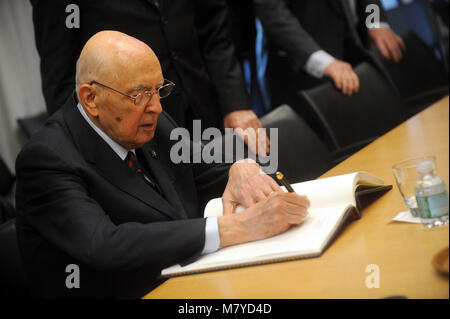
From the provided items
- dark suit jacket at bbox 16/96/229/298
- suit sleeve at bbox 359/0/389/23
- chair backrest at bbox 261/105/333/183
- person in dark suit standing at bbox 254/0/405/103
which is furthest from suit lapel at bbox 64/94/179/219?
suit sleeve at bbox 359/0/389/23

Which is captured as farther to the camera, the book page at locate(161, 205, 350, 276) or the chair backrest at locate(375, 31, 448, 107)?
the chair backrest at locate(375, 31, 448, 107)

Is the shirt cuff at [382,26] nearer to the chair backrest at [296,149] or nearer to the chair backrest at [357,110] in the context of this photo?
the chair backrest at [357,110]

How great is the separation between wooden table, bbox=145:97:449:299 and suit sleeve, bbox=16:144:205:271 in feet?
0.30

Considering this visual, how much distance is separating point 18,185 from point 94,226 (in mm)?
361

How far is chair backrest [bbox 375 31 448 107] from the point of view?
365 centimetres

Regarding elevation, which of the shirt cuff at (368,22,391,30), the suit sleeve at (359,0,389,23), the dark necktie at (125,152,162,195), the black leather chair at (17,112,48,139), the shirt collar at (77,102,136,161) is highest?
the suit sleeve at (359,0,389,23)

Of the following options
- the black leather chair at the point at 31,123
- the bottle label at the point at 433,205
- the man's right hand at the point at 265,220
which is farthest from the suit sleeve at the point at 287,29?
the bottle label at the point at 433,205

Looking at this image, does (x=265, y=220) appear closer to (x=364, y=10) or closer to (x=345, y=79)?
(x=345, y=79)

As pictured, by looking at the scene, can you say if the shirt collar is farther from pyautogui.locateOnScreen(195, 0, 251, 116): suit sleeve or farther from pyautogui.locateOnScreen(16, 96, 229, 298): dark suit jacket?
pyautogui.locateOnScreen(195, 0, 251, 116): suit sleeve

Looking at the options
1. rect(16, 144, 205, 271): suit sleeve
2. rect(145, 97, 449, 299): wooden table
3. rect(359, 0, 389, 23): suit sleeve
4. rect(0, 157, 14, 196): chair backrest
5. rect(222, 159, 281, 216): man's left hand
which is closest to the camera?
rect(145, 97, 449, 299): wooden table

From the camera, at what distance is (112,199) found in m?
1.85

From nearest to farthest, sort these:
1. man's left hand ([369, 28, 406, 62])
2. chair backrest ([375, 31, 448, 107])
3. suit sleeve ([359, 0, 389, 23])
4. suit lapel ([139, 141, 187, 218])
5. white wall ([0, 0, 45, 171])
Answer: suit lapel ([139, 141, 187, 218]), chair backrest ([375, 31, 448, 107]), man's left hand ([369, 28, 406, 62]), suit sleeve ([359, 0, 389, 23]), white wall ([0, 0, 45, 171])

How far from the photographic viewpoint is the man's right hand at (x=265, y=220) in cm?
162
